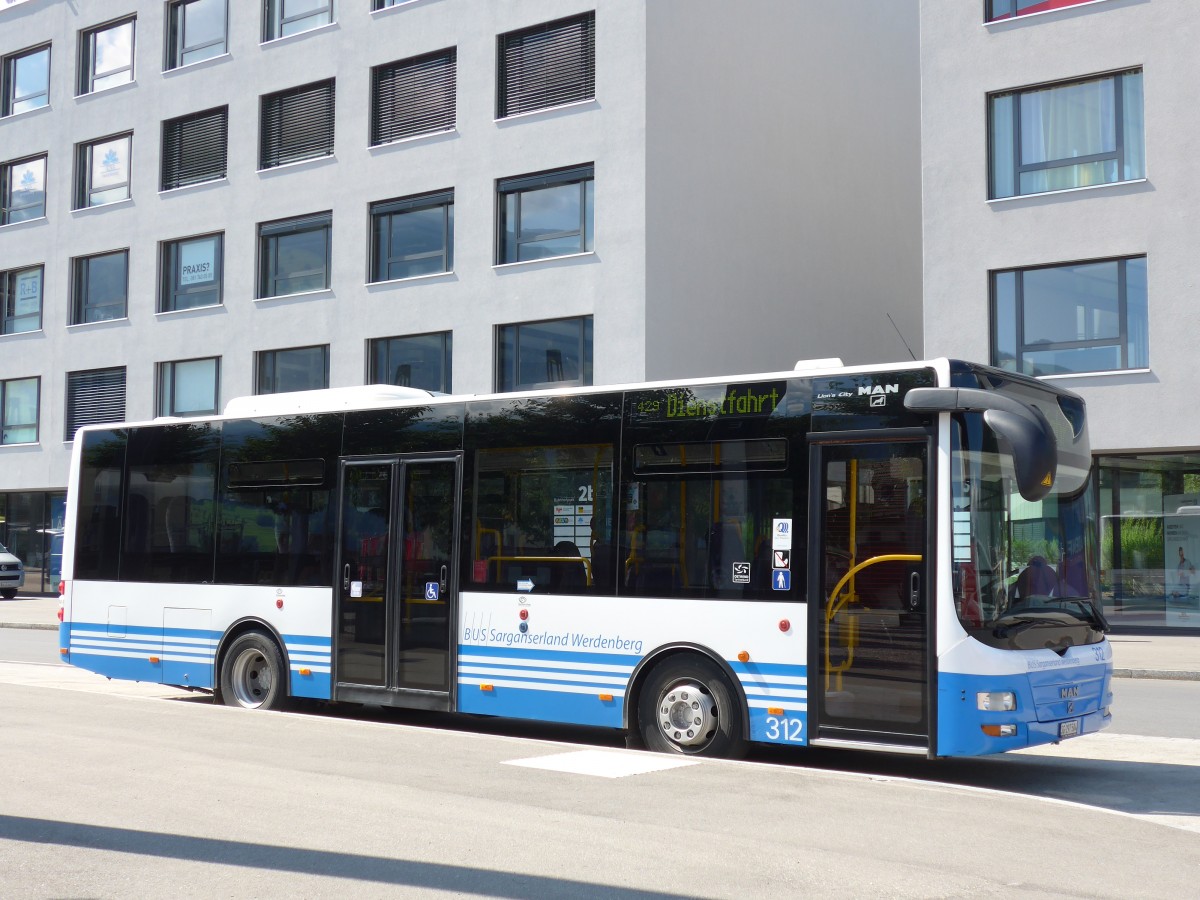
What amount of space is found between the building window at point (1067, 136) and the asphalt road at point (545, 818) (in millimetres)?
15049

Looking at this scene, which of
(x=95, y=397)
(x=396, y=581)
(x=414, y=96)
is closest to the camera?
(x=396, y=581)

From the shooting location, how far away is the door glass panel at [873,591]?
30.3ft

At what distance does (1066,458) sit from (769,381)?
2.17 meters

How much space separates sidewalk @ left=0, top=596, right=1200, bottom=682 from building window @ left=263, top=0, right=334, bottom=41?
49.0 feet

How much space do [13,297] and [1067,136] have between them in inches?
1163

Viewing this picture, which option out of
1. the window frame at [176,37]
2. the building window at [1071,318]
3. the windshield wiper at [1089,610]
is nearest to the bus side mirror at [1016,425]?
the windshield wiper at [1089,610]

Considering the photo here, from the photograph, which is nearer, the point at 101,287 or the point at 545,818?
the point at 545,818

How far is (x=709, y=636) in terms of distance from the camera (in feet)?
33.6

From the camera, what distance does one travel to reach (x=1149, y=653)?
67.2ft

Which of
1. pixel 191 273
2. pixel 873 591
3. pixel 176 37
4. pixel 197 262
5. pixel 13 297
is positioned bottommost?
pixel 873 591

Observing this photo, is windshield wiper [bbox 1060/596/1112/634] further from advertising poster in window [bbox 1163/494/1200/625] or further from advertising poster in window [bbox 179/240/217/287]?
advertising poster in window [bbox 179/240/217/287]

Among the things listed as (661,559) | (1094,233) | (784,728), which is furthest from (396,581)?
(1094,233)

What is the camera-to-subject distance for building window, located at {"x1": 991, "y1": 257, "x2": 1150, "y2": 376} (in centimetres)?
2353

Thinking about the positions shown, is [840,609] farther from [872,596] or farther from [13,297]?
[13,297]
